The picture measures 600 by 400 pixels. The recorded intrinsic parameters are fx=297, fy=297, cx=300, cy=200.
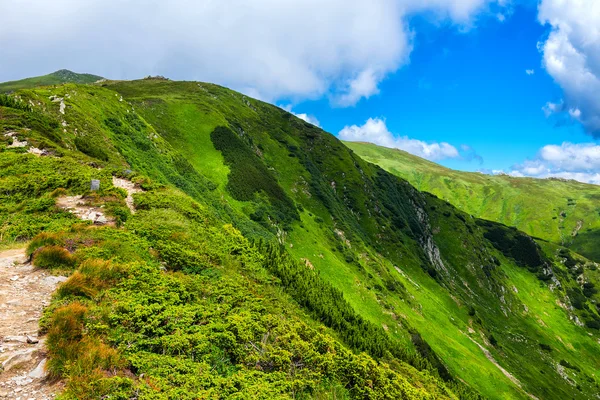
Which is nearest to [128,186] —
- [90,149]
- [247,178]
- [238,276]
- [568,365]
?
[90,149]

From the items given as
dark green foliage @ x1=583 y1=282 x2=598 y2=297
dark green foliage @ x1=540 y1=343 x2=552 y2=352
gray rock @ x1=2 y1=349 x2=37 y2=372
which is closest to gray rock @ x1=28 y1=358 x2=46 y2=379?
gray rock @ x1=2 y1=349 x2=37 y2=372

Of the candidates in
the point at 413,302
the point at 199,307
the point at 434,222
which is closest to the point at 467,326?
the point at 413,302

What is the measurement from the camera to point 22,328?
9.70 metres

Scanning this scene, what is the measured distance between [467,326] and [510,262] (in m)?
96.1

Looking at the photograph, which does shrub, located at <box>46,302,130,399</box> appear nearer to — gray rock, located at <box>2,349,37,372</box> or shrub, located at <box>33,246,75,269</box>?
gray rock, located at <box>2,349,37,372</box>

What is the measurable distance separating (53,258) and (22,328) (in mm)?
4516

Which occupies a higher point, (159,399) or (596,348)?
(159,399)

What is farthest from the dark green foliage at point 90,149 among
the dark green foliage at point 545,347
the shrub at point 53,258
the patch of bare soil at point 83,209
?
the dark green foliage at point 545,347

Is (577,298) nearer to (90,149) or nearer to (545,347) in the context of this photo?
(545,347)

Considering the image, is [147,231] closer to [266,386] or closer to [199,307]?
[199,307]

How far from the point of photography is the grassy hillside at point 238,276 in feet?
37.1

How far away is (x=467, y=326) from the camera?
256ft

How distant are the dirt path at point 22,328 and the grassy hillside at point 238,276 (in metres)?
0.47

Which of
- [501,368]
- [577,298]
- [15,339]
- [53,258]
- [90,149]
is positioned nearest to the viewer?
[15,339]
